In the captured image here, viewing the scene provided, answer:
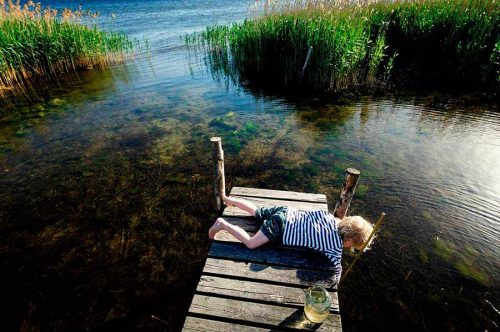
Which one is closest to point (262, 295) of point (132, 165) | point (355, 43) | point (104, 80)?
point (132, 165)

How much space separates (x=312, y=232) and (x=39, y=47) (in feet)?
49.3

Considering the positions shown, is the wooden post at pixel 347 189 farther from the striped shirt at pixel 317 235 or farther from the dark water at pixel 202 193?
the dark water at pixel 202 193

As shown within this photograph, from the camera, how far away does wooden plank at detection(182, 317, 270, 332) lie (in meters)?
2.54

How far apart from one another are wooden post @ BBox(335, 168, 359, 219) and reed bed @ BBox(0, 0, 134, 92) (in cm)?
1378

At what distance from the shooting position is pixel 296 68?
10977 mm

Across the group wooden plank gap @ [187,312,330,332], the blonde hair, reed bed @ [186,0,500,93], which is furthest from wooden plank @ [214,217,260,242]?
reed bed @ [186,0,500,93]

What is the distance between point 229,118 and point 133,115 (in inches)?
141

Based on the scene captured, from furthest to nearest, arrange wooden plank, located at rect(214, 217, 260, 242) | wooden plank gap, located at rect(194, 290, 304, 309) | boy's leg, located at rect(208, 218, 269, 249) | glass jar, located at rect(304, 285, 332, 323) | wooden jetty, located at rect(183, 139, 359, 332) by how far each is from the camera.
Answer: wooden plank, located at rect(214, 217, 260, 242) → boy's leg, located at rect(208, 218, 269, 249) → wooden plank gap, located at rect(194, 290, 304, 309) → wooden jetty, located at rect(183, 139, 359, 332) → glass jar, located at rect(304, 285, 332, 323)

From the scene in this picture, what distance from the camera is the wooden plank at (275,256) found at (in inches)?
124

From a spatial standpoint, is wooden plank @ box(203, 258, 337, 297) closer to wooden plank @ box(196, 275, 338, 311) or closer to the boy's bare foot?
wooden plank @ box(196, 275, 338, 311)

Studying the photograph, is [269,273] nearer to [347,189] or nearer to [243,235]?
[243,235]

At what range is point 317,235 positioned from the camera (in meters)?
3.19

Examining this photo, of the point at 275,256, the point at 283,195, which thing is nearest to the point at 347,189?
the point at 283,195

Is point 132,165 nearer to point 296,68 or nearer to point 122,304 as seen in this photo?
point 122,304
